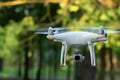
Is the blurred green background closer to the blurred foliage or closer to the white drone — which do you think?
the blurred foliage

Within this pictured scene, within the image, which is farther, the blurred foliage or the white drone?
the blurred foliage

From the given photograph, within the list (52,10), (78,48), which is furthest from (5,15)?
(78,48)

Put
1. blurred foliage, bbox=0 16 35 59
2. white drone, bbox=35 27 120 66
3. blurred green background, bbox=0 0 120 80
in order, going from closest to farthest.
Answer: white drone, bbox=35 27 120 66, blurred green background, bbox=0 0 120 80, blurred foliage, bbox=0 16 35 59

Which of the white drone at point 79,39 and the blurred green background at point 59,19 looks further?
the blurred green background at point 59,19

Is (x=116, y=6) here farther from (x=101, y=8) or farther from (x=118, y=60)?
(x=118, y=60)

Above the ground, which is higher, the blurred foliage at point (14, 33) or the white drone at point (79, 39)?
the blurred foliage at point (14, 33)

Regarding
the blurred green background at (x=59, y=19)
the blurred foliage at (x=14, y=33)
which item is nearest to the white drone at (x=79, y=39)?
the blurred green background at (x=59, y=19)

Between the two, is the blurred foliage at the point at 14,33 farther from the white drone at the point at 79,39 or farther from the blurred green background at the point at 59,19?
the white drone at the point at 79,39

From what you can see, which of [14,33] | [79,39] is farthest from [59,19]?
[79,39]

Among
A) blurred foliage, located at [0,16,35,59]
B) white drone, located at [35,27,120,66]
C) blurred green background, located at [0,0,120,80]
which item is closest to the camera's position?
white drone, located at [35,27,120,66]

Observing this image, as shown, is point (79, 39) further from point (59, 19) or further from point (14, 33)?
point (14, 33)

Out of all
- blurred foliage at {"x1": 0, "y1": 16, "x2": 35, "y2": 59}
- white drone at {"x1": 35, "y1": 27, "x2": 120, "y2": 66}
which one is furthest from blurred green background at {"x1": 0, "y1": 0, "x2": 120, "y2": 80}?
white drone at {"x1": 35, "y1": 27, "x2": 120, "y2": 66}
